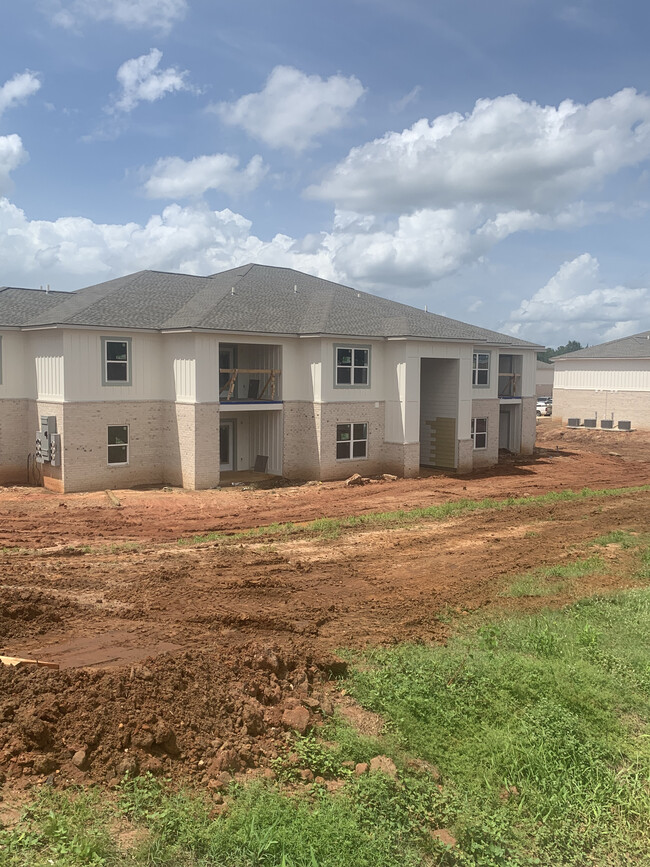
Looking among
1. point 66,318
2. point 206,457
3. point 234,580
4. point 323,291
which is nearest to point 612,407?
point 323,291

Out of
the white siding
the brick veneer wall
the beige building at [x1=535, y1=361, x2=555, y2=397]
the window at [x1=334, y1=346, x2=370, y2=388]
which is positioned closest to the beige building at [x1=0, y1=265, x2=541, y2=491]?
the window at [x1=334, y1=346, x2=370, y2=388]

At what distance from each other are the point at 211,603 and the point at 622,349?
47.4 meters

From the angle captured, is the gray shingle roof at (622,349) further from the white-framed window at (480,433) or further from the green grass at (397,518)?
the green grass at (397,518)

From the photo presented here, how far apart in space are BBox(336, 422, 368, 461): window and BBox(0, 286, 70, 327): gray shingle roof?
12.0m

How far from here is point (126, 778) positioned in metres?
6.22

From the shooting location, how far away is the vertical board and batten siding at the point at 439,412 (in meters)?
30.0

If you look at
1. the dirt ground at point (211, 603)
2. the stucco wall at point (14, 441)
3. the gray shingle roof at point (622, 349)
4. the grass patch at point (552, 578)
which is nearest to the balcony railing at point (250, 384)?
the dirt ground at point (211, 603)

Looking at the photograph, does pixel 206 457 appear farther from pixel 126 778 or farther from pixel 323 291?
pixel 126 778

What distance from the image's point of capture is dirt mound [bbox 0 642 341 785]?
6.38 m

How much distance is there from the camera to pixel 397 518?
781 inches

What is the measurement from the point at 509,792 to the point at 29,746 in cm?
440

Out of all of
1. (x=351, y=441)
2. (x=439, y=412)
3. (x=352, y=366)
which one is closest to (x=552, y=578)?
(x=351, y=441)

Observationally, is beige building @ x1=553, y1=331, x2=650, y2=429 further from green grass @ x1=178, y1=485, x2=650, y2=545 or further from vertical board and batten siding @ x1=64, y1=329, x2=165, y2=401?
vertical board and batten siding @ x1=64, y1=329, x2=165, y2=401

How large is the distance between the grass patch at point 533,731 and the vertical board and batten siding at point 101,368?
55.1 ft
